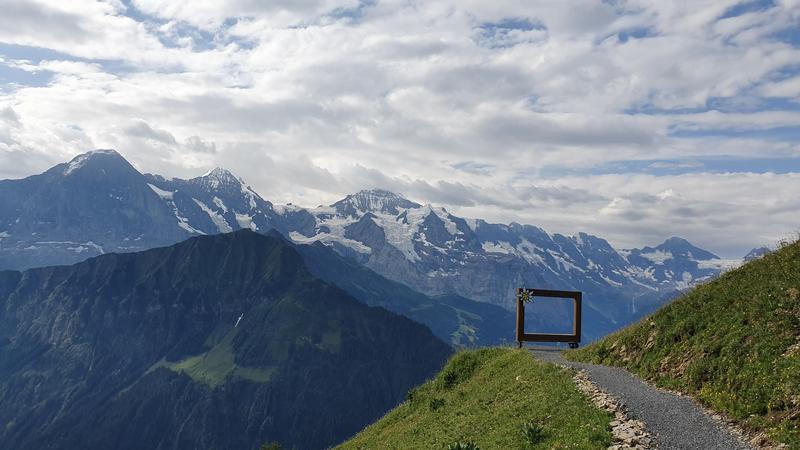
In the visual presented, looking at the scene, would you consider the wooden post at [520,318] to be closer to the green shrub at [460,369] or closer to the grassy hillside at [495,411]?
the grassy hillside at [495,411]

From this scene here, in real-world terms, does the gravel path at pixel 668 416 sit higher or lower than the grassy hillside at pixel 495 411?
higher

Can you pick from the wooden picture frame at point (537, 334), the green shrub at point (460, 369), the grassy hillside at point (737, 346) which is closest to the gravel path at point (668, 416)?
the grassy hillside at point (737, 346)

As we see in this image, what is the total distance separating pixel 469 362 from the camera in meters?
48.6

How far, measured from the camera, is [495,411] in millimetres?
34438

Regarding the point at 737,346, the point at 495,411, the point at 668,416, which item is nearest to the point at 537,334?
the point at 495,411

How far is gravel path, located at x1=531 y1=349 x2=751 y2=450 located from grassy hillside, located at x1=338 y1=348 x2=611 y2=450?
63.7 inches

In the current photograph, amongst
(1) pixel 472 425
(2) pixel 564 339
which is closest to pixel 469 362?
(2) pixel 564 339

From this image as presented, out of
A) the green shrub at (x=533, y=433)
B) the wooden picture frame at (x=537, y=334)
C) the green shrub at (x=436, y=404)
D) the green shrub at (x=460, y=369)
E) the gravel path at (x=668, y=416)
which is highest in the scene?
the wooden picture frame at (x=537, y=334)

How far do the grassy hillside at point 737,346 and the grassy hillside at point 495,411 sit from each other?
4999 mm

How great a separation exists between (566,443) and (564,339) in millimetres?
24791

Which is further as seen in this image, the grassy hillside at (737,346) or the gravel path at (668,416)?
the grassy hillside at (737,346)

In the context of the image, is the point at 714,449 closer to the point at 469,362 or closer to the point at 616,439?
the point at 616,439

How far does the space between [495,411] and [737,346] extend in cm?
1222

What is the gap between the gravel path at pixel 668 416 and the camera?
78.3ft
